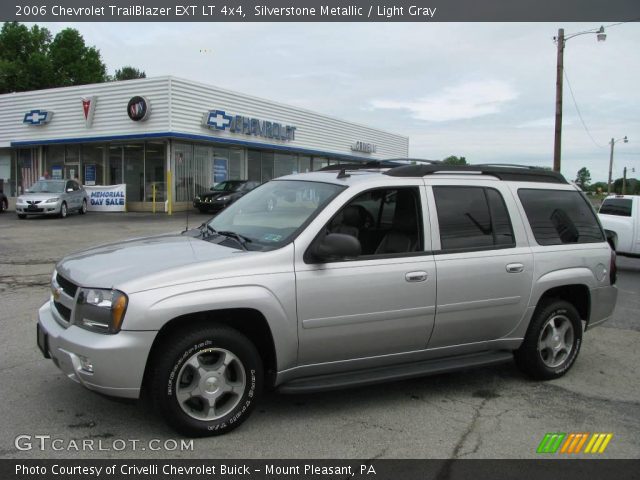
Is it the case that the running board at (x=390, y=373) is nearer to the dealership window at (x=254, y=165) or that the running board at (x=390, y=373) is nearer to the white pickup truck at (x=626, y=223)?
the white pickup truck at (x=626, y=223)

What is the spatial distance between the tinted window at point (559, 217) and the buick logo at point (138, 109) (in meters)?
22.8

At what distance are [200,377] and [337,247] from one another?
3.95ft

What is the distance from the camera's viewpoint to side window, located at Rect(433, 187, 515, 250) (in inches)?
181

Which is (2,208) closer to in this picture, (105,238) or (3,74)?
(105,238)

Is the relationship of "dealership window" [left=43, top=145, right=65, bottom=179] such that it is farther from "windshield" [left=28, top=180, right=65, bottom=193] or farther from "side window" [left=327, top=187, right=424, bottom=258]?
"side window" [left=327, top=187, right=424, bottom=258]

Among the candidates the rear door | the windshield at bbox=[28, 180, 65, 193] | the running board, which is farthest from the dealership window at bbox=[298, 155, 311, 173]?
the running board

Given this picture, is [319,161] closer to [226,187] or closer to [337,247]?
[226,187]

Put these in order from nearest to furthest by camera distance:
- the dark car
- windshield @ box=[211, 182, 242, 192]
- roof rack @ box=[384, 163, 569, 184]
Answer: roof rack @ box=[384, 163, 569, 184], the dark car, windshield @ box=[211, 182, 242, 192]

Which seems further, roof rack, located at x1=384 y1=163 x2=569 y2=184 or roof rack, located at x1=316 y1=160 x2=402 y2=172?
roof rack, located at x1=316 y1=160 x2=402 y2=172

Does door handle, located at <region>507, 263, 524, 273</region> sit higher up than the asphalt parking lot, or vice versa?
door handle, located at <region>507, 263, 524, 273</region>

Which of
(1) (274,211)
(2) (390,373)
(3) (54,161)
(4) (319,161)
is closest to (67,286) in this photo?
(1) (274,211)

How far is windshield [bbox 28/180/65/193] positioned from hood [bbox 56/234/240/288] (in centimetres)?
2076

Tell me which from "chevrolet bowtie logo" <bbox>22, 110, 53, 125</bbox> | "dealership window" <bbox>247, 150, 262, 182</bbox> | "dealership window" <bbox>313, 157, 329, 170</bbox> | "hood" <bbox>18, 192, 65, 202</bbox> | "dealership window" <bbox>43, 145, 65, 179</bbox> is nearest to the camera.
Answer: "hood" <bbox>18, 192, 65, 202</bbox>

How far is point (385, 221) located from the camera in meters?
4.63
